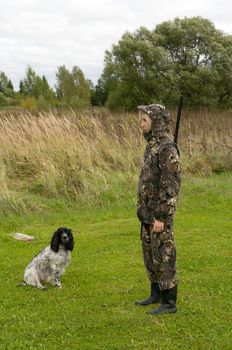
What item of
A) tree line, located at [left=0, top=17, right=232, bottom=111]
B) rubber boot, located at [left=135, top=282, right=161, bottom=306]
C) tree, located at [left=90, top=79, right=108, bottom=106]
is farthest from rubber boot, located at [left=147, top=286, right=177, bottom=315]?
tree, located at [left=90, top=79, right=108, bottom=106]

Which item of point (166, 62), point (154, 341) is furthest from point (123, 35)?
point (154, 341)

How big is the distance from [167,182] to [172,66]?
26.4 m

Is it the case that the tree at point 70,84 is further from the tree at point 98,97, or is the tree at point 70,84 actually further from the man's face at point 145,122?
the man's face at point 145,122

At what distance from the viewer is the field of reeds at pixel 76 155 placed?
34.8 ft

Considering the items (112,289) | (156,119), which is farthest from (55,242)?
(156,119)

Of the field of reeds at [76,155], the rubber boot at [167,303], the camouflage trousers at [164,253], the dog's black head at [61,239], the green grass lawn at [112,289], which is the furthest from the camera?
the field of reeds at [76,155]

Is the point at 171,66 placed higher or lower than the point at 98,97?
higher

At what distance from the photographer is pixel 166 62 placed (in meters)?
29.9

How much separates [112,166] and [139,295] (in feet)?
21.9

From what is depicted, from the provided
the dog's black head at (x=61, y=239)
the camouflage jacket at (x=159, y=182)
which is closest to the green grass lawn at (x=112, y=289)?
the dog's black head at (x=61, y=239)

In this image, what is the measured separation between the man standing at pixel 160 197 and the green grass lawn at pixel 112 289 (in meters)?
0.38

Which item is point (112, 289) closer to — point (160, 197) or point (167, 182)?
point (160, 197)

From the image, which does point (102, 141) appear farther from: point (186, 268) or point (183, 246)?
point (186, 268)

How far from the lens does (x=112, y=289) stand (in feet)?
19.3
